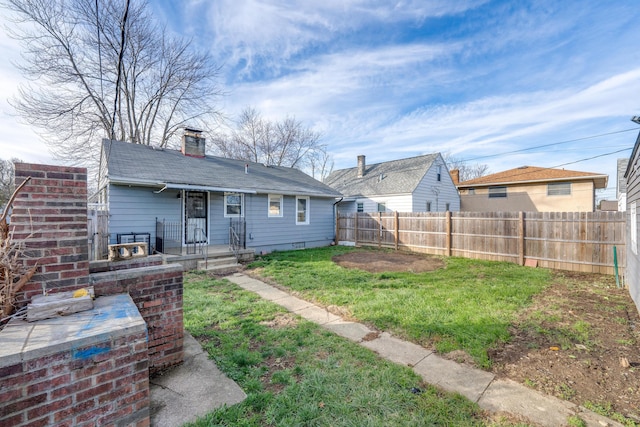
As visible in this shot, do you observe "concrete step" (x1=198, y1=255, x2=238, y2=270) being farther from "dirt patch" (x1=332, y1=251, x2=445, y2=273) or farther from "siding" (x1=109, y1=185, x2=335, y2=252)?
"dirt patch" (x1=332, y1=251, x2=445, y2=273)

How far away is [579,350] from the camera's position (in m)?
3.20

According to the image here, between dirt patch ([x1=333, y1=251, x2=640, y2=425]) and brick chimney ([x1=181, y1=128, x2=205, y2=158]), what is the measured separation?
38.2ft

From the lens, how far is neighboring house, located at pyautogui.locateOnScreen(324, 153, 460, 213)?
16219 mm

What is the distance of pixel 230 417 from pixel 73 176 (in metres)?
2.38

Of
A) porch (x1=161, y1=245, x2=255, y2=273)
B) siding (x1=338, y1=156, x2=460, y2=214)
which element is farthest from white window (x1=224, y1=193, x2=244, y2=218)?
siding (x1=338, y1=156, x2=460, y2=214)

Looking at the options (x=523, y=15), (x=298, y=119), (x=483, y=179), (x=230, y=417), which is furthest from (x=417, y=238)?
(x=298, y=119)

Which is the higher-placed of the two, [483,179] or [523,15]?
[523,15]

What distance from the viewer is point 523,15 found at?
7.48 meters

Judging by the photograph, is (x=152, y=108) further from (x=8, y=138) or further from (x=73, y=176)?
(x=73, y=176)

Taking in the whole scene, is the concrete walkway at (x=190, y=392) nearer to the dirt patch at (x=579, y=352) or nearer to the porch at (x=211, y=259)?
the dirt patch at (x=579, y=352)

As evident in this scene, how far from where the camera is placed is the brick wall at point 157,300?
2539 mm

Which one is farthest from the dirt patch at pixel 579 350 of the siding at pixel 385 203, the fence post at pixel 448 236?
the siding at pixel 385 203

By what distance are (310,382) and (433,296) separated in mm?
3401

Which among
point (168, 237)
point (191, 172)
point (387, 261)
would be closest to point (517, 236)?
point (387, 261)
